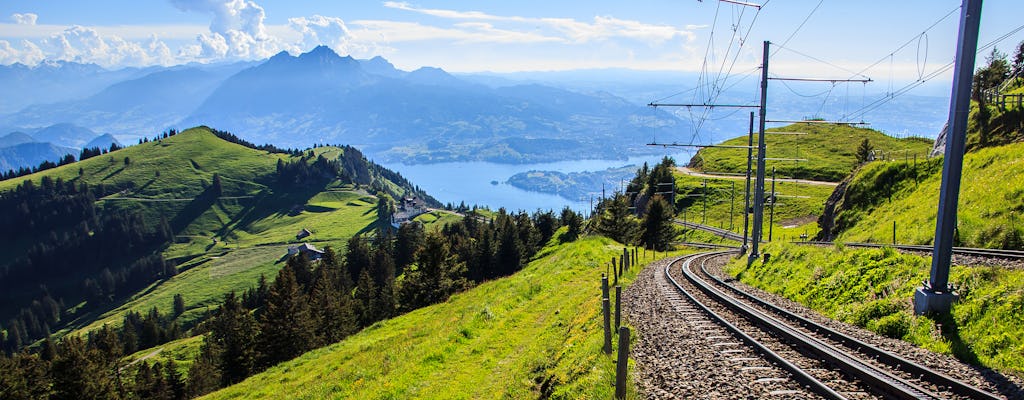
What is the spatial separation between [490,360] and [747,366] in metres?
10.3

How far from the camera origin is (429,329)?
93.1 ft

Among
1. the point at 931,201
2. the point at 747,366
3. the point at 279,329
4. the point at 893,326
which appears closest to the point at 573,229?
the point at 279,329

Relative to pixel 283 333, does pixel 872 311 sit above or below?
above

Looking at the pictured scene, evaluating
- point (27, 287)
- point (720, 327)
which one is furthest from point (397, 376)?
point (27, 287)

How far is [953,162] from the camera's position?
11.6m

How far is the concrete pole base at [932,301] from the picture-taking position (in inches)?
455

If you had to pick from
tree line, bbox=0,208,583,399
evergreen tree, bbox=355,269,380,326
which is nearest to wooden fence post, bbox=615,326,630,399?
tree line, bbox=0,208,583,399

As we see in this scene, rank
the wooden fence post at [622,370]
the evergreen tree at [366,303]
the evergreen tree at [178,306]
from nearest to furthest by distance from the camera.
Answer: the wooden fence post at [622,370], the evergreen tree at [366,303], the evergreen tree at [178,306]

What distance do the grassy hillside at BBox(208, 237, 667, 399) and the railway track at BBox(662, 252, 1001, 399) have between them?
11.8 feet

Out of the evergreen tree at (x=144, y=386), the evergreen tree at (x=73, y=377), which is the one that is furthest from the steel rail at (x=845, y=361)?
the evergreen tree at (x=144, y=386)

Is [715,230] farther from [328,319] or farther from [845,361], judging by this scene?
[845,361]

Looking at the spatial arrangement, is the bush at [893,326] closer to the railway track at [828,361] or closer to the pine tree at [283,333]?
the railway track at [828,361]

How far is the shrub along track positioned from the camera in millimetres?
8859

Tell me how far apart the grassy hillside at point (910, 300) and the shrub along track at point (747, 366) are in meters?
0.68
